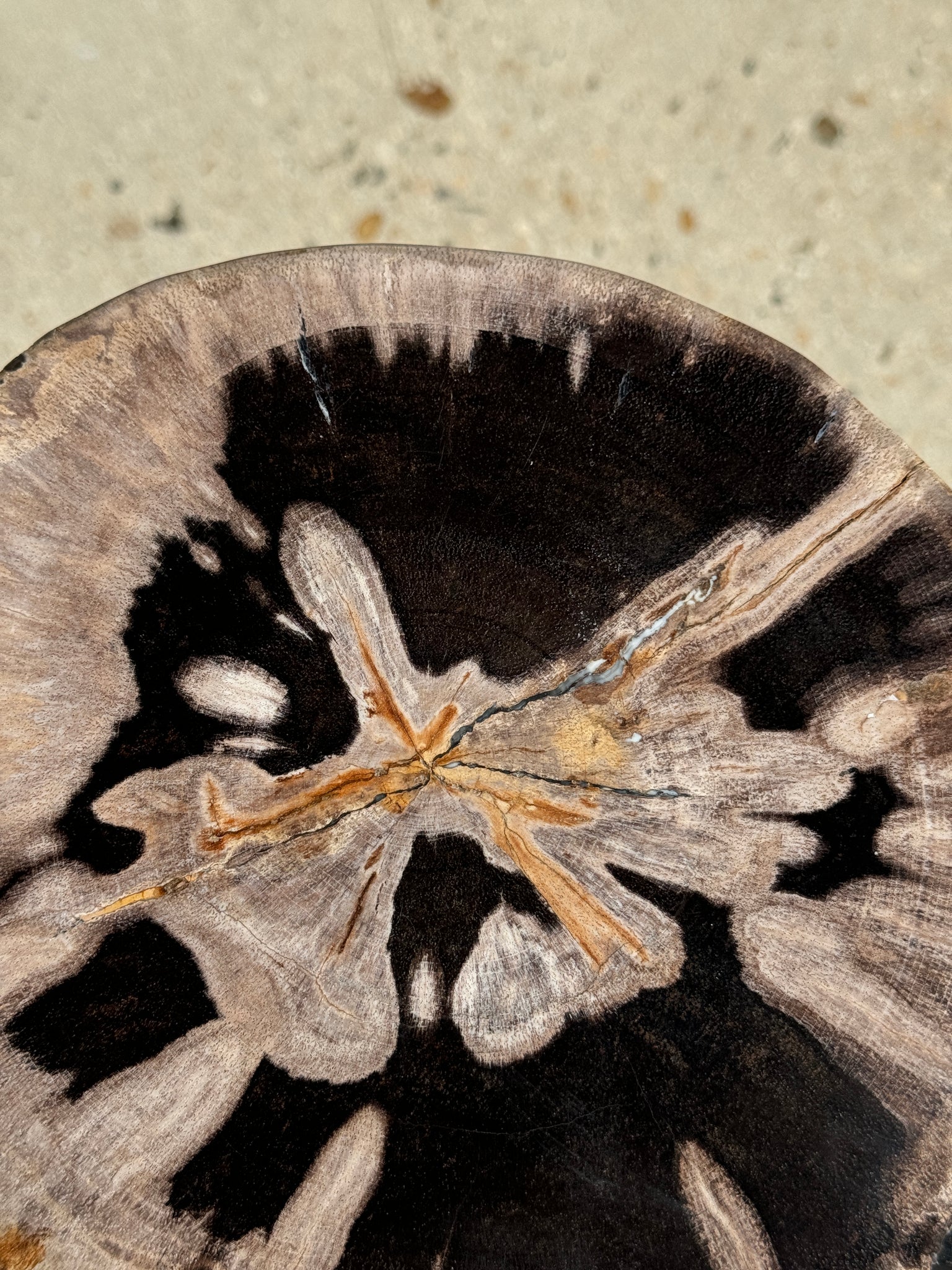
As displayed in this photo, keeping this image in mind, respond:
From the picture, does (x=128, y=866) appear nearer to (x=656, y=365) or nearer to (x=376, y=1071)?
(x=376, y=1071)

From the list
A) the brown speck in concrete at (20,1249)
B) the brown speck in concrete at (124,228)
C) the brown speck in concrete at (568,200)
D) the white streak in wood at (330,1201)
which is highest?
the brown speck in concrete at (124,228)

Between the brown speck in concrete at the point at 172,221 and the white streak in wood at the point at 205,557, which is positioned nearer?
the white streak in wood at the point at 205,557

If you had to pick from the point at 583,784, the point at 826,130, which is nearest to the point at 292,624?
the point at 583,784

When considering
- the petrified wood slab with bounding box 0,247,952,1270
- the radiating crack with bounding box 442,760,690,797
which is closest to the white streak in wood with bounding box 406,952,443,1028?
the petrified wood slab with bounding box 0,247,952,1270

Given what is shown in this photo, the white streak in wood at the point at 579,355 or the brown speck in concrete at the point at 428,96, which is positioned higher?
the brown speck in concrete at the point at 428,96

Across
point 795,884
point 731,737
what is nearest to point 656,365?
point 731,737

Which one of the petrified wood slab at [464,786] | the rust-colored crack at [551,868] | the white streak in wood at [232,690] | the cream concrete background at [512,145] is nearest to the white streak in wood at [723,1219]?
the petrified wood slab at [464,786]

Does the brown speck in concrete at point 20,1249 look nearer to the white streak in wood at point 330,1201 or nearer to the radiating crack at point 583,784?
the white streak in wood at point 330,1201
